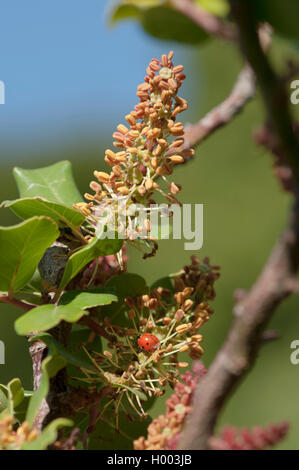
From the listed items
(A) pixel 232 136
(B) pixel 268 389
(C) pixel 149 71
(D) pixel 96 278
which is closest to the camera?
(C) pixel 149 71

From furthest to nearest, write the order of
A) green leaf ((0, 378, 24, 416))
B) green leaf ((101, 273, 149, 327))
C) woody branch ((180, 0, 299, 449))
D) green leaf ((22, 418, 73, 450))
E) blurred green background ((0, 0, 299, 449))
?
1. blurred green background ((0, 0, 299, 449))
2. green leaf ((101, 273, 149, 327))
3. green leaf ((0, 378, 24, 416))
4. green leaf ((22, 418, 73, 450))
5. woody branch ((180, 0, 299, 449))

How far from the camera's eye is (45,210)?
630 mm

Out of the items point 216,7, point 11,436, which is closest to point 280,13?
point 216,7

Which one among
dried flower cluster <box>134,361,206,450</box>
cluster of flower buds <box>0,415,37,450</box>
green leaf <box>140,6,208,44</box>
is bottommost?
dried flower cluster <box>134,361,206,450</box>

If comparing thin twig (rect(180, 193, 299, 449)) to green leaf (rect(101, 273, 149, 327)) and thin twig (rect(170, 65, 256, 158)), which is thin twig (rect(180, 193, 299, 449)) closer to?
green leaf (rect(101, 273, 149, 327))

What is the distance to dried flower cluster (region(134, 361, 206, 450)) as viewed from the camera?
53 cm

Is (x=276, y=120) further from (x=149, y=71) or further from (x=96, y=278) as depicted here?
(x=96, y=278)

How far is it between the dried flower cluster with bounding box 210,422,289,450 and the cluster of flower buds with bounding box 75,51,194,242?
10.1 inches

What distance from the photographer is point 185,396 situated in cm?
55

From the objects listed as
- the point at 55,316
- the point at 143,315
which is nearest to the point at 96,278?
the point at 143,315

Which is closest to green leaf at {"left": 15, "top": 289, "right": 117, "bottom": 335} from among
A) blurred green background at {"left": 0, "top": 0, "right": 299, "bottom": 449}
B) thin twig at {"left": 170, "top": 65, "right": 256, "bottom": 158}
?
thin twig at {"left": 170, "top": 65, "right": 256, "bottom": 158}

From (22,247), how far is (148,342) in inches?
6.4
